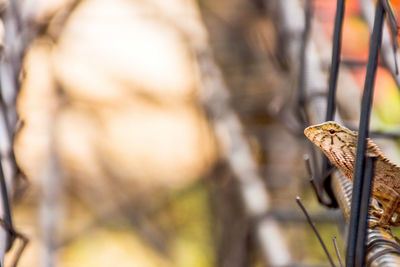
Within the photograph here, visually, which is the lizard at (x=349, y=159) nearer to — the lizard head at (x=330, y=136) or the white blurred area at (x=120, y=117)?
the lizard head at (x=330, y=136)

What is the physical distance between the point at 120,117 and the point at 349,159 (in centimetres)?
341

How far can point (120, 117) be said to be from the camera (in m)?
4.08

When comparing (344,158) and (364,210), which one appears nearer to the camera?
(364,210)

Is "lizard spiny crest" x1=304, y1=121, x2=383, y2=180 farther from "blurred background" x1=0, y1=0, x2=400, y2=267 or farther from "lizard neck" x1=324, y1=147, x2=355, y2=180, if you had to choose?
"blurred background" x1=0, y1=0, x2=400, y2=267

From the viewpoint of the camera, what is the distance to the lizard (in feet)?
2.46

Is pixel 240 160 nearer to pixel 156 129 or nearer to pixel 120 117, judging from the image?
pixel 156 129

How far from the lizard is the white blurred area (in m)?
2.98

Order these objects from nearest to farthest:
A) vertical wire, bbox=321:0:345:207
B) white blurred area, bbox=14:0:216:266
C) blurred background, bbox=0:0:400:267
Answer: vertical wire, bbox=321:0:345:207 < blurred background, bbox=0:0:400:267 < white blurred area, bbox=14:0:216:266

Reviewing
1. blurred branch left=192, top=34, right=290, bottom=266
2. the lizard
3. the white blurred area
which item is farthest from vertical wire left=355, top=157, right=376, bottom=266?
the white blurred area

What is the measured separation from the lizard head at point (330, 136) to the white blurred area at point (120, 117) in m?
2.98

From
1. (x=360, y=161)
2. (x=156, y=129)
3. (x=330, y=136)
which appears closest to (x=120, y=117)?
(x=156, y=129)

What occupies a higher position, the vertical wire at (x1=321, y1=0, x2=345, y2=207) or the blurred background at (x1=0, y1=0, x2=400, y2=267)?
the vertical wire at (x1=321, y1=0, x2=345, y2=207)

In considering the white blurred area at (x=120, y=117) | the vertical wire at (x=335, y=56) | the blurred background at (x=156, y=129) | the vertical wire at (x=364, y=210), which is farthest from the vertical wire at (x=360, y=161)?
the white blurred area at (x=120, y=117)

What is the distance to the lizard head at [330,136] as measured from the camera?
768 millimetres
